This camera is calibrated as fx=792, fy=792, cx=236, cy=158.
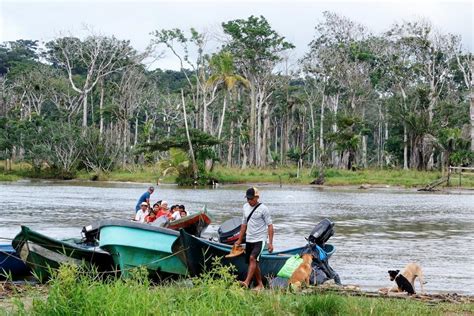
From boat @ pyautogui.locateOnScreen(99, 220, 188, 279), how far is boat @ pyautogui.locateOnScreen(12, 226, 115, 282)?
0.50m

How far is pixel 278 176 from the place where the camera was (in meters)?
58.8

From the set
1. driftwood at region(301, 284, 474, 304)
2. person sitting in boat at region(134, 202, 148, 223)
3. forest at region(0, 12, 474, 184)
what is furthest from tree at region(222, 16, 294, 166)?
driftwood at region(301, 284, 474, 304)

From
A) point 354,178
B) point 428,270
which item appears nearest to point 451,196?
point 354,178

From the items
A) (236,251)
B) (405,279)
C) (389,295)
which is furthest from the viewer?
(236,251)

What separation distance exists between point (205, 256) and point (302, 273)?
187cm

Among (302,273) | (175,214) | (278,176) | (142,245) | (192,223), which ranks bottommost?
(302,273)

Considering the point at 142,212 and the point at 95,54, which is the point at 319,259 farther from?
the point at 95,54

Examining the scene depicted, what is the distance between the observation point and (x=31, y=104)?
80062mm

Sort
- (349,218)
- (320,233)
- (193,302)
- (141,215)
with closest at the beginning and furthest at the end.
Result: 1. (193,302)
2. (320,233)
3. (141,215)
4. (349,218)

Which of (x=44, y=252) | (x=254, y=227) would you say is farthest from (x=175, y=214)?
(x=254, y=227)

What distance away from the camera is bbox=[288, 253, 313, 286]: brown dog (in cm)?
1180

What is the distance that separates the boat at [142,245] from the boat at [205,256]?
0.44 metres

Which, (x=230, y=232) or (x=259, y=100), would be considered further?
(x=259, y=100)

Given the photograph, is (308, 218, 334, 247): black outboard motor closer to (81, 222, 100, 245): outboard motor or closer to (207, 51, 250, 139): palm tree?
(81, 222, 100, 245): outboard motor
